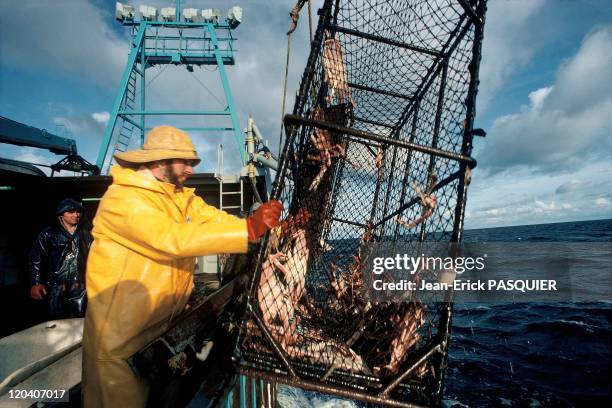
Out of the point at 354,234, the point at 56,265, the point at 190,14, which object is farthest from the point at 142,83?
the point at 354,234

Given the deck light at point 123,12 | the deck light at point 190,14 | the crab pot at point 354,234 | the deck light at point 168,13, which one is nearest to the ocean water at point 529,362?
the crab pot at point 354,234

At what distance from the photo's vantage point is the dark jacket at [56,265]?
3.90 m

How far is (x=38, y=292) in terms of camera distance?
3.87 meters

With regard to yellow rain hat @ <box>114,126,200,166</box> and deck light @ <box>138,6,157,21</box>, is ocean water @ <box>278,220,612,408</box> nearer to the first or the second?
yellow rain hat @ <box>114,126,200,166</box>

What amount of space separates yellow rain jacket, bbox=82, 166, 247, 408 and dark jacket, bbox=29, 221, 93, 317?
2.96 m

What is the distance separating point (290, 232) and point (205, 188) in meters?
5.77

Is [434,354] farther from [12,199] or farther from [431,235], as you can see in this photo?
[12,199]

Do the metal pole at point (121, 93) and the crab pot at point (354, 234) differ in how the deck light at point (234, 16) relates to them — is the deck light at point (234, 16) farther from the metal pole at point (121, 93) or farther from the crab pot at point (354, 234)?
the crab pot at point (354, 234)

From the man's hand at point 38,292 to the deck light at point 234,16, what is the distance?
16125mm

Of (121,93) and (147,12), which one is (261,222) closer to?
(121,93)

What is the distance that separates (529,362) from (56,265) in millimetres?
10406

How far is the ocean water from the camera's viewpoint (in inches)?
214

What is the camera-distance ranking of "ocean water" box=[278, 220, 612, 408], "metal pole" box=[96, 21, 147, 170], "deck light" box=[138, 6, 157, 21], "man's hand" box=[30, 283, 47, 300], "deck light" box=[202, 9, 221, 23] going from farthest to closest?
1. "deck light" box=[202, 9, 221, 23]
2. "deck light" box=[138, 6, 157, 21]
3. "metal pole" box=[96, 21, 147, 170]
4. "ocean water" box=[278, 220, 612, 408]
5. "man's hand" box=[30, 283, 47, 300]

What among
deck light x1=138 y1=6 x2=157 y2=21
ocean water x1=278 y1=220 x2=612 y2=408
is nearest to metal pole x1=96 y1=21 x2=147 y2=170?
deck light x1=138 y1=6 x2=157 y2=21
